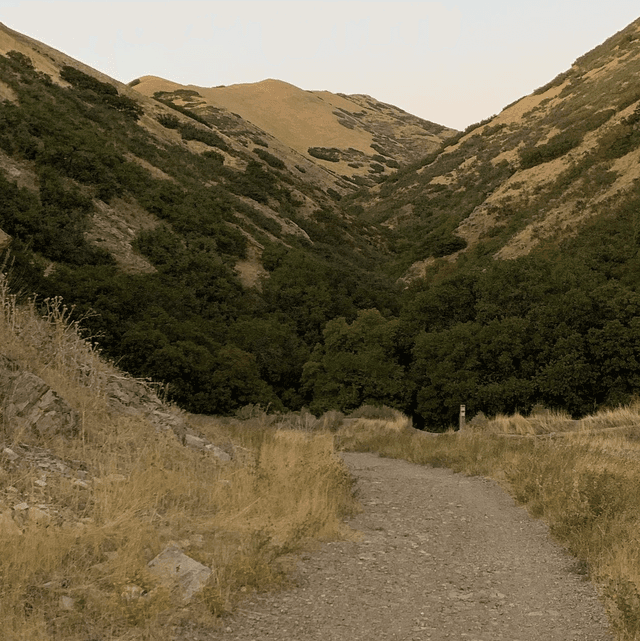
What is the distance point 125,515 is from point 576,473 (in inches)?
274

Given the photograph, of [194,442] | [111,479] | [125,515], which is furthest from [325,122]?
[125,515]

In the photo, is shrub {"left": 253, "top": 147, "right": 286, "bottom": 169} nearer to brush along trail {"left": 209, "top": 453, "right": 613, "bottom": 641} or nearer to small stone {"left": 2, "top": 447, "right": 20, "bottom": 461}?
brush along trail {"left": 209, "top": 453, "right": 613, "bottom": 641}

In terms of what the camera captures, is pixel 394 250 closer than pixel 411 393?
No

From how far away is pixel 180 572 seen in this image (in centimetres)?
486

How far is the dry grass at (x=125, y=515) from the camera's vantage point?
4203 mm

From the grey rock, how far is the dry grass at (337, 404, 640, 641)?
3.14 m

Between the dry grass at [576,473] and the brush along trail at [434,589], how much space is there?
0.81ft

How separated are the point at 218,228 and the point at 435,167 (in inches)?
1538

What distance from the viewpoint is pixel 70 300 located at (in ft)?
77.7

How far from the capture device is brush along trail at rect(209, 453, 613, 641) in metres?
4.59

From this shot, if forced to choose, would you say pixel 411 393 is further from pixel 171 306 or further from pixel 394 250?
pixel 394 250

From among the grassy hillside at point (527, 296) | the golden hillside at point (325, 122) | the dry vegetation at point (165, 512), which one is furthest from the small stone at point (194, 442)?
the golden hillside at point (325, 122)

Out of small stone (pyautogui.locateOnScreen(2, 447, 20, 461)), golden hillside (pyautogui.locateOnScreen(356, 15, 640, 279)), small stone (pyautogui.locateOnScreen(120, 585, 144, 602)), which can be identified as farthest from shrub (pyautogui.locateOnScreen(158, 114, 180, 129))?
small stone (pyautogui.locateOnScreen(120, 585, 144, 602))

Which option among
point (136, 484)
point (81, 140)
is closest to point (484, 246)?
point (81, 140)
